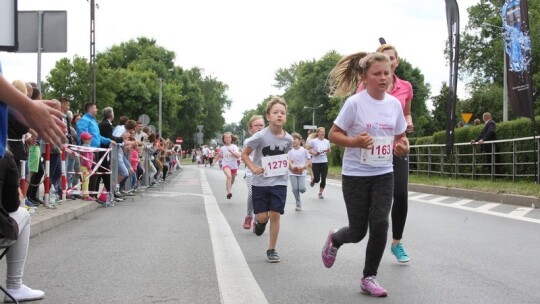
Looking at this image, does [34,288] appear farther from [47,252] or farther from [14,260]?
[47,252]

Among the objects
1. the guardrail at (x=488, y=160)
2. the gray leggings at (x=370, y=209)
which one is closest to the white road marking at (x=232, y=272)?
the gray leggings at (x=370, y=209)

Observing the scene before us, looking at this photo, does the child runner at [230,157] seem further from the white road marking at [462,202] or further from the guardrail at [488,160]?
the guardrail at [488,160]

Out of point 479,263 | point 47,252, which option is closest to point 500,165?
point 479,263

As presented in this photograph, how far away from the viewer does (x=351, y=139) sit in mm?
4922

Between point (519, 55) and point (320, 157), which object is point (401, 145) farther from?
point (519, 55)

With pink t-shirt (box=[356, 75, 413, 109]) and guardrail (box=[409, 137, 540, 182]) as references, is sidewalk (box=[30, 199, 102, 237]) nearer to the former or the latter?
pink t-shirt (box=[356, 75, 413, 109])

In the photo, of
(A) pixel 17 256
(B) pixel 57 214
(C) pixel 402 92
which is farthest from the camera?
(B) pixel 57 214

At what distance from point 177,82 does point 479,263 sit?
8065cm

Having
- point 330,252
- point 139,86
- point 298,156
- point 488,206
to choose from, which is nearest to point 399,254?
point 330,252

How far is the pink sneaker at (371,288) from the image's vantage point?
4.79m

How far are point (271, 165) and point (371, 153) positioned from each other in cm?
215

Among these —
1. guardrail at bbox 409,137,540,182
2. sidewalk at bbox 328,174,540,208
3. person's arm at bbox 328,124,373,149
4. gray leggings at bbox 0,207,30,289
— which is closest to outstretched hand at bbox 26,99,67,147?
gray leggings at bbox 0,207,30,289

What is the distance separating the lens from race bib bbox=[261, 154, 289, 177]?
22.8 feet

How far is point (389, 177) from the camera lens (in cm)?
504
